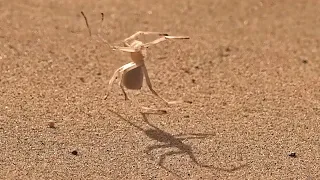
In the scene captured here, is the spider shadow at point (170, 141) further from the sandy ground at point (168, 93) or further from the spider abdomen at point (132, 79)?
the spider abdomen at point (132, 79)

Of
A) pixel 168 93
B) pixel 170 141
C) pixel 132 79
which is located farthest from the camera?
pixel 168 93

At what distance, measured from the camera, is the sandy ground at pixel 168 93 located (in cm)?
283

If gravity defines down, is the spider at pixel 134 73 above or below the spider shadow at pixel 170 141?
above

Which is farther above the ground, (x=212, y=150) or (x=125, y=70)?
(x=125, y=70)

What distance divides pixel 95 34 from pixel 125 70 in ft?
2.85

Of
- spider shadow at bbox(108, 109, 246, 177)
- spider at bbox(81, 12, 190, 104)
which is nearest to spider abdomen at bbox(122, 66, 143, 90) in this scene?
spider at bbox(81, 12, 190, 104)

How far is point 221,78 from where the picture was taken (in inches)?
143

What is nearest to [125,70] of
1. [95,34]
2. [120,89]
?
[120,89]

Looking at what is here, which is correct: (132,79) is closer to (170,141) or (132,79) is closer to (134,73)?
(134,73)

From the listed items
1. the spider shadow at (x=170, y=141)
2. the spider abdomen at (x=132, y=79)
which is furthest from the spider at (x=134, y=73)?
the spider shadow at (x=170, y=141)

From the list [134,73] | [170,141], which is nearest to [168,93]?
[134,73]

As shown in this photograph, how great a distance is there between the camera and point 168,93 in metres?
3.47

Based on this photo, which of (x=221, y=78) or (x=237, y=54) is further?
(x=237, y=54)

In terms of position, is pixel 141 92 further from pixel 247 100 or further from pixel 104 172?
pixel 104 172
